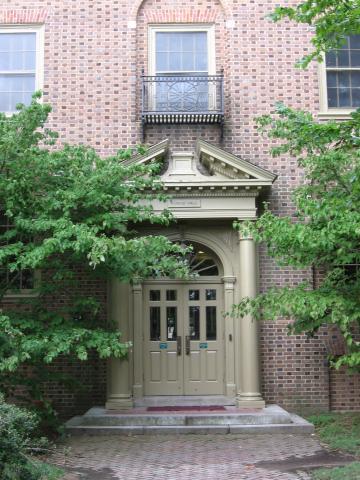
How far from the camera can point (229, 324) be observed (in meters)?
12.7

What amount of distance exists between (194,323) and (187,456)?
3.90 meters

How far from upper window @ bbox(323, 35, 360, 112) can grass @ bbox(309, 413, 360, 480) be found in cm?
635

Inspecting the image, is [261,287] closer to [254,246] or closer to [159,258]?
[254,246]

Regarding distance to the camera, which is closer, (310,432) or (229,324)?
(310,432)

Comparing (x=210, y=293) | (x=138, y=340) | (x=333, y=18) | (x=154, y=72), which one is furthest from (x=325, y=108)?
(x=138, y=340)

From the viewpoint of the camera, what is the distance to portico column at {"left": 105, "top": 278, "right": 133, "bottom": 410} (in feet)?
39.0

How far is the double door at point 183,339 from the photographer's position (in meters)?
12.7

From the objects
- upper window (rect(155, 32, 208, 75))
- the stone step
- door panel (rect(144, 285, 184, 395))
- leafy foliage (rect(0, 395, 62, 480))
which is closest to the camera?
leafy foliage (rect(0, 395, 62, 480))

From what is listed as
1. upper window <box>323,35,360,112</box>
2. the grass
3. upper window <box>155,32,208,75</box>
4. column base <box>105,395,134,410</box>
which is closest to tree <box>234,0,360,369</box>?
the grass

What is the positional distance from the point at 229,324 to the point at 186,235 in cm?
200

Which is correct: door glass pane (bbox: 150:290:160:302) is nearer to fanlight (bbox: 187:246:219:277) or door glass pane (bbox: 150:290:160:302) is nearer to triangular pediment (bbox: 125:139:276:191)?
fanlight (bbox: 187:246:219:277)

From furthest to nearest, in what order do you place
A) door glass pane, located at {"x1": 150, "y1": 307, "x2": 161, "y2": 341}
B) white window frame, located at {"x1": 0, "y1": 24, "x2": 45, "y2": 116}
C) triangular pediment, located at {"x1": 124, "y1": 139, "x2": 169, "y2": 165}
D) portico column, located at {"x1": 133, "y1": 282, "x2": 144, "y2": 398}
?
white window frame, located at {"x1": 0, "y1": 24, "x2": 45, "y2": 116} → door glass pane, located at {"x1": 150, "y1": 307, "x2": 161, "y2": 341} → portico column, located at {"x1": 133, "y1": 282, "x2": 144, "y2": 398} → triangular pediment, located at {"x1": 124, "y1": 139, "x2": 169, "y2": 165}

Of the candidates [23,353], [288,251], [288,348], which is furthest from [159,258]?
[288,348]

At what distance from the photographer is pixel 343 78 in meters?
13.6
